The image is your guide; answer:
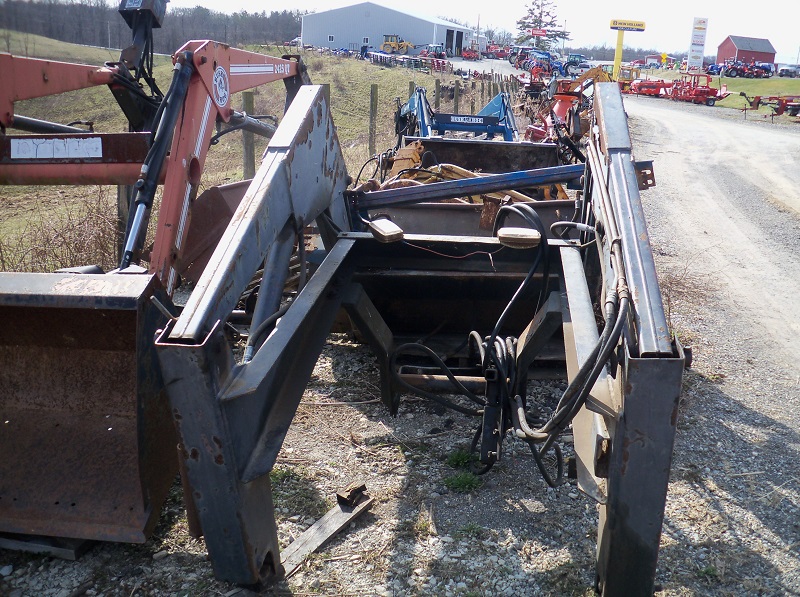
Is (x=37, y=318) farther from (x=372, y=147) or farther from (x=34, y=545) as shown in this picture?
(x=372, y=147)

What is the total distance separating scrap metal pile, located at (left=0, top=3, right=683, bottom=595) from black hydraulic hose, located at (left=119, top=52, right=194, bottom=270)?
0.01m

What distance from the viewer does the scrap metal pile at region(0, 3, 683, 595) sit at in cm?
214

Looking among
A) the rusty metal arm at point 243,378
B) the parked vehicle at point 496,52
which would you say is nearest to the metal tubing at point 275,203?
the rusty metal arm at point 243,378

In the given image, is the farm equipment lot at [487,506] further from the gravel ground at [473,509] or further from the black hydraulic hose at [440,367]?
the black hydraulic hose at [440,367]

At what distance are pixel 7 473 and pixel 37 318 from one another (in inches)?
24.4

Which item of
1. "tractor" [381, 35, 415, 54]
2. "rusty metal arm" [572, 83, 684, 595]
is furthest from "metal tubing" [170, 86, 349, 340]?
"tractor" [381, 35, 415, 54]

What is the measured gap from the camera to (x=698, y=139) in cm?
1753

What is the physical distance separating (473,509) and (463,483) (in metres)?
0.18

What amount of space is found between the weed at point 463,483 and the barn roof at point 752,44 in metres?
72.6

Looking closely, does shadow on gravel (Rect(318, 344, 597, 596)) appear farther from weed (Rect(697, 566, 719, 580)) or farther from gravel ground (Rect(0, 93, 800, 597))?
weed (Rect(697, 566, 719, 580))

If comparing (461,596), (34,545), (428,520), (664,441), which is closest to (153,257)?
(34,545)

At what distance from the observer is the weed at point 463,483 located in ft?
10.6

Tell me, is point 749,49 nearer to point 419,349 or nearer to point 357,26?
point 357,26

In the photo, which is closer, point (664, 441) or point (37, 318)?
point (664, 441)
